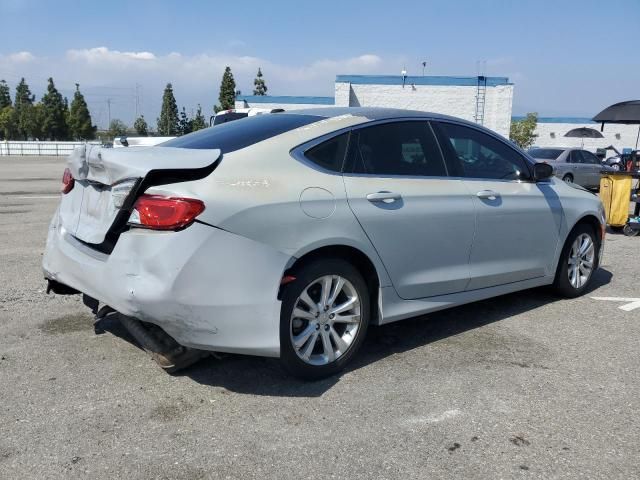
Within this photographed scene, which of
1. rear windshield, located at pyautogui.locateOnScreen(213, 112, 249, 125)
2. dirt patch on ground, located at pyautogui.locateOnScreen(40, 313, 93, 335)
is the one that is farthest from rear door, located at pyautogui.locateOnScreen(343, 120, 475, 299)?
rear windshield, located at pyautogui.locateOnScreen(213, 112, 249, 125)

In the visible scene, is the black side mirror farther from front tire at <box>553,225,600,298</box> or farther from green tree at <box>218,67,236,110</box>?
green tree at <box>218,67,236,110</box>

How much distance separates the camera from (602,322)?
500cm

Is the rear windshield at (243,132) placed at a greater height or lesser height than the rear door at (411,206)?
greater

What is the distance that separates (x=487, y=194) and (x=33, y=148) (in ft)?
174

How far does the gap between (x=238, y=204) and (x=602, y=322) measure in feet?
11.3

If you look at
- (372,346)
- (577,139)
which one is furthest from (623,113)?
(577,139)

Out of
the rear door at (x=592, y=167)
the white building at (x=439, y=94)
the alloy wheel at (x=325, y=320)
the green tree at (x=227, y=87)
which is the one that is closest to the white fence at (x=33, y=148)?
the green tree at (x=227, y=87)

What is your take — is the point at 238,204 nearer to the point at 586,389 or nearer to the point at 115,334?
the point at 115,334

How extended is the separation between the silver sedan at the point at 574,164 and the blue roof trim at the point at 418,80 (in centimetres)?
1464

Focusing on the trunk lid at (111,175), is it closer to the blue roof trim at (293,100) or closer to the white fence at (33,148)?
the blue roof trim at (293,100)

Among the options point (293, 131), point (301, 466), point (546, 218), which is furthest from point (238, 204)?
point (546, 218)

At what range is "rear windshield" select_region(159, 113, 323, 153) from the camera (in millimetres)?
3684

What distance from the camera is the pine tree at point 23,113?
275ft

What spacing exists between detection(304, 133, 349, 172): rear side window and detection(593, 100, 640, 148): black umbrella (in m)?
8.83
